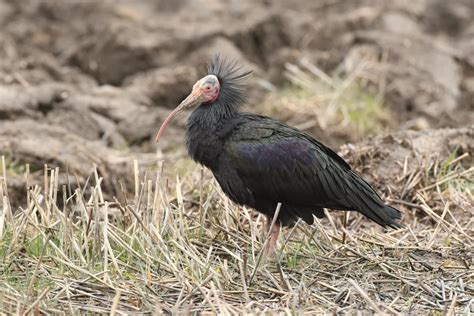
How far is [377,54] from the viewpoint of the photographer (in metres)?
13.6

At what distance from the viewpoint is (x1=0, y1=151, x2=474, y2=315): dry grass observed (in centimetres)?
576

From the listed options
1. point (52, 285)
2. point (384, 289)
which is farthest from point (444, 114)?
point (52, 285)

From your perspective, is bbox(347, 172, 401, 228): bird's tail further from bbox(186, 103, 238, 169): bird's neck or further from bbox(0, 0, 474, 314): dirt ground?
bbox(0, 0, 474, 314): dirt ground

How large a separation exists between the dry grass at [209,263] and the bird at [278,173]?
0.23 m

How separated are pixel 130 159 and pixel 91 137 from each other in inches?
43.0

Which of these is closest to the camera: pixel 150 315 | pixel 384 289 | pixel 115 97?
pixel 150 315

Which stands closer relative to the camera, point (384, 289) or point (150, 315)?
point (150, 315)

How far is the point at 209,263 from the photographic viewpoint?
19.8ft

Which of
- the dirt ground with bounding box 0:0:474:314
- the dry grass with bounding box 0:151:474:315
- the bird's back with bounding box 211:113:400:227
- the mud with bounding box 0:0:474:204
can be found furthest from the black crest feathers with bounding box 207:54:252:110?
the mud with bounding box 0:0:474:204

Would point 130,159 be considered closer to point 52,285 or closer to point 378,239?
point 378,239

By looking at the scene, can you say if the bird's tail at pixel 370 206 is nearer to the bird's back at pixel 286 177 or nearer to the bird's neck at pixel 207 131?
the bird's back at pixel 286 177

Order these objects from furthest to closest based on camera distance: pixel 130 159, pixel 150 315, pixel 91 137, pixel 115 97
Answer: pixel 115 97 < pixel 91 137 < pixel 130 159 < pixel 150 315

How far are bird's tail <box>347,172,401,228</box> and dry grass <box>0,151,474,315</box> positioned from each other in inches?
7.1

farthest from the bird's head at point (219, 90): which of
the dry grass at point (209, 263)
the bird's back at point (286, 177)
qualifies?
the dry grass at point (209, 263)
